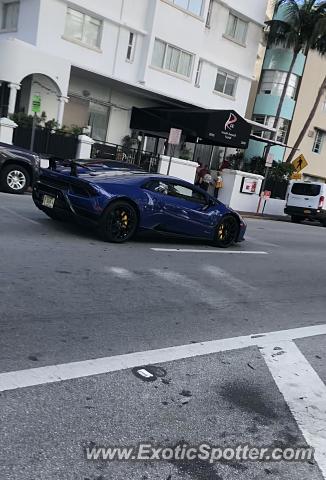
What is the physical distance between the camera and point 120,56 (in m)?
24.0

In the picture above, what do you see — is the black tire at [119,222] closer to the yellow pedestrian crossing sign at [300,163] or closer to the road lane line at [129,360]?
the road lane line at [129,360]

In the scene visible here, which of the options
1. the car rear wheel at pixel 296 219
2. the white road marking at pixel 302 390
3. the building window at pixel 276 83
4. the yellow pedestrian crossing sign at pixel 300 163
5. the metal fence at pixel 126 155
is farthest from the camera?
the building window at pixel 276 83

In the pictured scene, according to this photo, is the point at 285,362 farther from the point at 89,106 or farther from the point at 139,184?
the point at 89,106

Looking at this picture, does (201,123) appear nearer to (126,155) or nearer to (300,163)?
(126,155)

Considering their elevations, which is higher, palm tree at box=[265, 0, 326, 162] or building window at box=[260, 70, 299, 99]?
palm tree at box=[265, 0, 326, 162]

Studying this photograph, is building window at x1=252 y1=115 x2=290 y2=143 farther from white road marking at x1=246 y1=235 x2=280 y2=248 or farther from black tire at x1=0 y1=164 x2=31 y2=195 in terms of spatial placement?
black tire at x1=0 y1=164 x2=31 y2=195

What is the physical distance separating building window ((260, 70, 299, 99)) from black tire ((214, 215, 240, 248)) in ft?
84.0

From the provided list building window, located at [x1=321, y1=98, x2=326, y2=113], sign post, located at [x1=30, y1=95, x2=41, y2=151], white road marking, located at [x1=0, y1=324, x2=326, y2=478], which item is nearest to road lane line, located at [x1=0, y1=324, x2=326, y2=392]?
white road marking, located at [x1=0, y1=324, x2=326, y2=478]

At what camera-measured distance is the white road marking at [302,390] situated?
367 cm

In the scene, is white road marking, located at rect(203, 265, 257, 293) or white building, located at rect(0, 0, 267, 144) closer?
white road marking, located at rect(203, 265, 257, 293)

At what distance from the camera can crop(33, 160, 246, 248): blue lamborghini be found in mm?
9102

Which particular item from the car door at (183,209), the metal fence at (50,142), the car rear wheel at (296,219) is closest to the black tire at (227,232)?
the car door at (183,209)

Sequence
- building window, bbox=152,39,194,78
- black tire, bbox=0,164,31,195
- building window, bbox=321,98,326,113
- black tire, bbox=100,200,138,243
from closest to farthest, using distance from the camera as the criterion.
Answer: black tire, bbox=100,200,138,243 → black tire, bbox=0,164,31,195 → building window, bbox=152,39,194,78 → building window, bbox=321,98,326,113

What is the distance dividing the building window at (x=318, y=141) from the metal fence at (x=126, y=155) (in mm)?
19404
